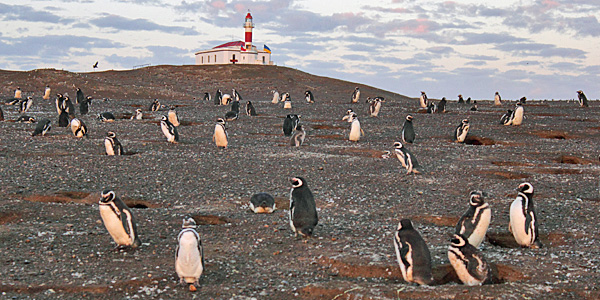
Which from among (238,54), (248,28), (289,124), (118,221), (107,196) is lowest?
(118,221)

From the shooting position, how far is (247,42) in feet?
232

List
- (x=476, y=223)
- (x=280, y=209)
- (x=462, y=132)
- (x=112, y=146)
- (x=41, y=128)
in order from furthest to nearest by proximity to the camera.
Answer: (x=462, y=132), (x=41, y=128), (x=112, y=146), (x=280, y=209), (x=476, y=223)

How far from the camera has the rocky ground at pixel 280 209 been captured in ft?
18.9

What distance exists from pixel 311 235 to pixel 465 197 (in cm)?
370

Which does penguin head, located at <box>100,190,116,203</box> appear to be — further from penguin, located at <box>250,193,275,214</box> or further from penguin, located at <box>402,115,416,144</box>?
penguin, located at <box>402,115,416,144</box>

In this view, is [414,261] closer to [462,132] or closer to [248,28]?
[462,132]

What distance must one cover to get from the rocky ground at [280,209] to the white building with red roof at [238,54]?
156 ft

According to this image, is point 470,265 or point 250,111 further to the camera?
point 250,111

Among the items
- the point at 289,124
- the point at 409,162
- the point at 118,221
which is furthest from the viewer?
the point at 289,124

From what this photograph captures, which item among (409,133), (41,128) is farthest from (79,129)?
(409,133)

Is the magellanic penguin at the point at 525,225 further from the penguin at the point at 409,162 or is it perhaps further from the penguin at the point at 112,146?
the penguin at the point at 112,146

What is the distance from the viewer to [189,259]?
555 centimetres

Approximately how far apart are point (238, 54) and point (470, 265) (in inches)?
2492

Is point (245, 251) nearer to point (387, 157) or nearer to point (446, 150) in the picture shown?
point (387, 157)
